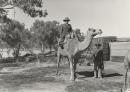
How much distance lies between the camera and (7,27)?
1687 inches

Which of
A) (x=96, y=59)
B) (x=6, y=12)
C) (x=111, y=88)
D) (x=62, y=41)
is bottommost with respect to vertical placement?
(x=111, y=88)

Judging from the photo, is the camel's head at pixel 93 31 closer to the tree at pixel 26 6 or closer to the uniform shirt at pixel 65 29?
the uniform shirt at pixel 65 29

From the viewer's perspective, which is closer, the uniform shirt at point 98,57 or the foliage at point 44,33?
the uniform shirt at point 98,57

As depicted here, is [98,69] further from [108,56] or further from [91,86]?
[108,56]

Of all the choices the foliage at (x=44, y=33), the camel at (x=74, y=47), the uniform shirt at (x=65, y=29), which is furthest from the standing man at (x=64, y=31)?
the foliage at (x=44, y=33)

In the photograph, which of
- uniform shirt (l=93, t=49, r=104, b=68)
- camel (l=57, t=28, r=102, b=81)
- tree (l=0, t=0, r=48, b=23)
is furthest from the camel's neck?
Answer: tree (l=0, t=0, r=48, b=23)

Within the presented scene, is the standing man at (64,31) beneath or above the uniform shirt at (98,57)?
above

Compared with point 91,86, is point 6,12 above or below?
above

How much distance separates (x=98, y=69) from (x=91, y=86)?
7.77ft

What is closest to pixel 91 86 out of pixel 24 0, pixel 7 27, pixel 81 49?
pixel 81 49

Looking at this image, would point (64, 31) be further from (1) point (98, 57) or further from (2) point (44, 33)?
(2) point (44, 33)

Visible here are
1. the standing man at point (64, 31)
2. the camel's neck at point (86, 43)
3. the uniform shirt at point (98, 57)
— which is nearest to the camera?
the camel's neck at point (86, 43)

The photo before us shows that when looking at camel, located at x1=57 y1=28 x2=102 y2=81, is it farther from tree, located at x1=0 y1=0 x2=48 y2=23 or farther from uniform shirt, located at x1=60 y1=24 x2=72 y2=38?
tree, located at x1=0 y1=0 x2=48 y2=23

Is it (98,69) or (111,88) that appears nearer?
(111,88)
